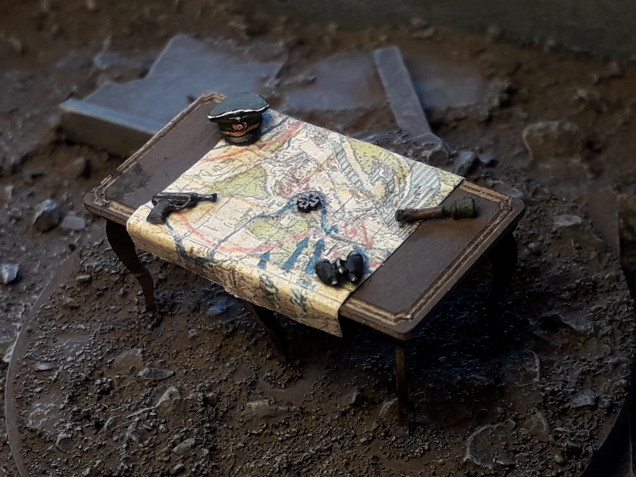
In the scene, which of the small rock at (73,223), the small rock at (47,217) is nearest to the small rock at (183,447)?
the small rock at (73,223)

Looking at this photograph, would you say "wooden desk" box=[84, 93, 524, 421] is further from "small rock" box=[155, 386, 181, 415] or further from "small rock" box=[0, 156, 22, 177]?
"small rock" box=[0, 156, 22, 177]

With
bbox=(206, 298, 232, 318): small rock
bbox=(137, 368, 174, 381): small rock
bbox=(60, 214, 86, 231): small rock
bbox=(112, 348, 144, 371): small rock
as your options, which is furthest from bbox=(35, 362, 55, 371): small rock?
bbox=(60, 214, 86, 231): small rock

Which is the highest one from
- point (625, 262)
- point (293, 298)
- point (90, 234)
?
point (293, 298)

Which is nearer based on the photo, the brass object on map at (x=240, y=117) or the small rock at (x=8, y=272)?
the brass object on map at (x=240, y=117)

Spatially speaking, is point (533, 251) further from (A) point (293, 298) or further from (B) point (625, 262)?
(A) point (293, 298)

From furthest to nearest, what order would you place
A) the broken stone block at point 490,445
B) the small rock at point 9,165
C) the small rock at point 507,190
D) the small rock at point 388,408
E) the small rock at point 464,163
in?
the small rock at point 9,165
the small rock at point 464,163
the small rock at point 507,190
the small rock at point 388,408
the broken stone block at point 490,445

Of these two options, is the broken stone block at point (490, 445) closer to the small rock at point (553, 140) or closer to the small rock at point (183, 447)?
the small rock at point (183, 447)

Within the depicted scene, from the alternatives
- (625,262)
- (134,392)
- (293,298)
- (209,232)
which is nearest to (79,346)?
(134,392)
